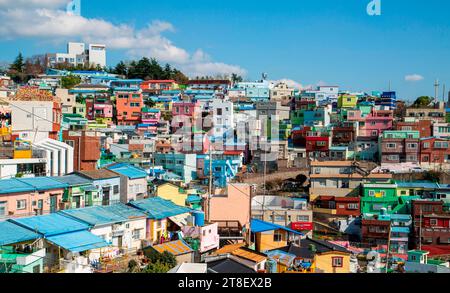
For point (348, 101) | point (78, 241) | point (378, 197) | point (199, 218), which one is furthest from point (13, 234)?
point (348, 101)

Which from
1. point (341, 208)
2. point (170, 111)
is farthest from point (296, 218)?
point (170, 111)

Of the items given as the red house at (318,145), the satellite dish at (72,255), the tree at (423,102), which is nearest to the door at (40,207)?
the satellite dish at (72,255)

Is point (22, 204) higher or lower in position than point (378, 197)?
higher

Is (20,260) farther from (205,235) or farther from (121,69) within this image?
(121,69)

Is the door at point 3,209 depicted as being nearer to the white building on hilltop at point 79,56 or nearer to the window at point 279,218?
the window at point 279,218

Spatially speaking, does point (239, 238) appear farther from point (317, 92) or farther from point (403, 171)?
point (317, 92)

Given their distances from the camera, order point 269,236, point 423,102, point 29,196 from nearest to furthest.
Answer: point 29,196 < point 269,236 < point 423,102
